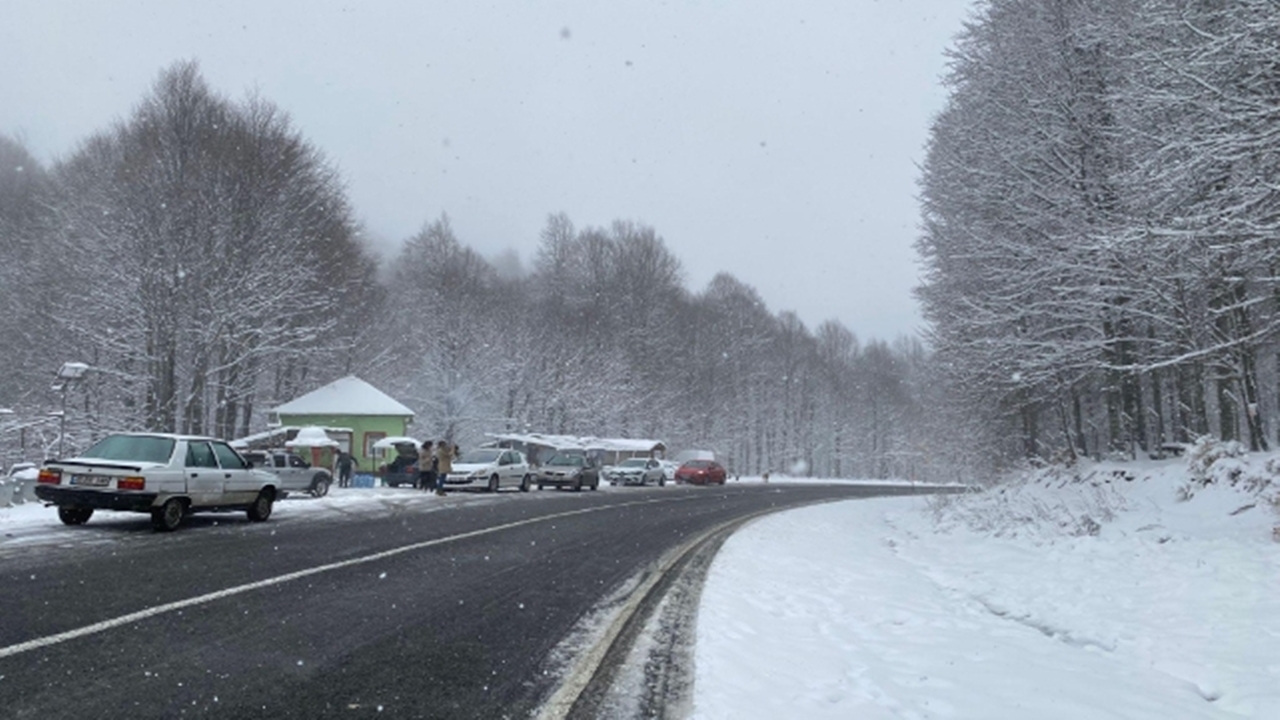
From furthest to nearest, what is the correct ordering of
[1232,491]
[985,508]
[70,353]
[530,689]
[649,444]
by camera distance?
[649,444] < [70,353] < [985,508] < [1232,491] < [530,689]

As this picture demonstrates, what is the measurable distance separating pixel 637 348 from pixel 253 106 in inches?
1391

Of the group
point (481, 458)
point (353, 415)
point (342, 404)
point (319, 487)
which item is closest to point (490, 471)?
point (481, 458)

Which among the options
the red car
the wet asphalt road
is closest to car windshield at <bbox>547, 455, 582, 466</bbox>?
the red car

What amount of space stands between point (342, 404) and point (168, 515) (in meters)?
27.7

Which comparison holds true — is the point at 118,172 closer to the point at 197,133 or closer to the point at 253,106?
the point at 197,133

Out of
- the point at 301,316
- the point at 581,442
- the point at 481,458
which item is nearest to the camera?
the point at 481,458

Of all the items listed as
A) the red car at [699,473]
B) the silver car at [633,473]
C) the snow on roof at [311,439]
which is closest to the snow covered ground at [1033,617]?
the snow on roof at [311,439]

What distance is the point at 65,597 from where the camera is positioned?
6672 millimetres

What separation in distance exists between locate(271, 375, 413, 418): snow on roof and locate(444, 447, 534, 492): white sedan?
11.3 metres

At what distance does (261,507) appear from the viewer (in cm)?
1408

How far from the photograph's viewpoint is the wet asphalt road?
4.47m

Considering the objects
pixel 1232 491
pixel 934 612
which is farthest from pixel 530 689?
pixel 1232 491

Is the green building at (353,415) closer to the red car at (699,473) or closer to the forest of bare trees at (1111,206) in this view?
the red car at (699,473)

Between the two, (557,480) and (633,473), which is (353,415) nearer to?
(557,480)
